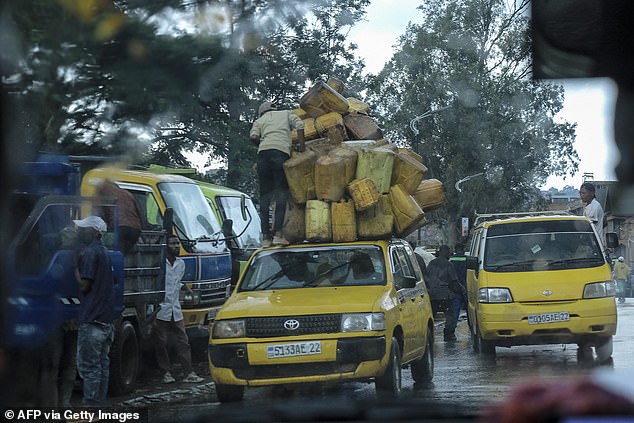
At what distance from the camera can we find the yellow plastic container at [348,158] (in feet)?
26.3

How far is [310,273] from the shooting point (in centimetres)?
898

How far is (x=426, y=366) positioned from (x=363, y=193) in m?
1.82

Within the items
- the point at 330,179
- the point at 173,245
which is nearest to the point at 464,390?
the point at 330,179

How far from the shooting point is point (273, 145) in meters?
4.68

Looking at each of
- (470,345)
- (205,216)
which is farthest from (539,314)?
(205,216)

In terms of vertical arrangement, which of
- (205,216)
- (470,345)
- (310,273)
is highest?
(205,216)

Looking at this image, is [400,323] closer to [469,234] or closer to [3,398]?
[469,234]

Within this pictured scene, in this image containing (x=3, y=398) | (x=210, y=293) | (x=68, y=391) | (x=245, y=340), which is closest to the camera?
(x=3, y=398)

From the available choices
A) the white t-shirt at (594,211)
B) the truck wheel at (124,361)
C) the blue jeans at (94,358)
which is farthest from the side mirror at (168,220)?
the white t-shirt at (594,211)

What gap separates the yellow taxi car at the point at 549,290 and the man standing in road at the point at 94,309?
5.95 feet

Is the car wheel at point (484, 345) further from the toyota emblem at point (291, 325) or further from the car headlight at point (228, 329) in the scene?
the car headlight at point (228, 329)

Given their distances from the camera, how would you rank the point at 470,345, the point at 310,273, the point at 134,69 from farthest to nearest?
1. the point at 310,273
2. the point at 470,345
3. the point at 134,69

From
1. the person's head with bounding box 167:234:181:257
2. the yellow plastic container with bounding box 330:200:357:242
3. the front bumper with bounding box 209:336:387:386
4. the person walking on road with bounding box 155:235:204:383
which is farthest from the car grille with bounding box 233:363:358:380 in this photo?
the person's head with bounding box 167:234:181:257

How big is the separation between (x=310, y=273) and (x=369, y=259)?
722 millimetres
